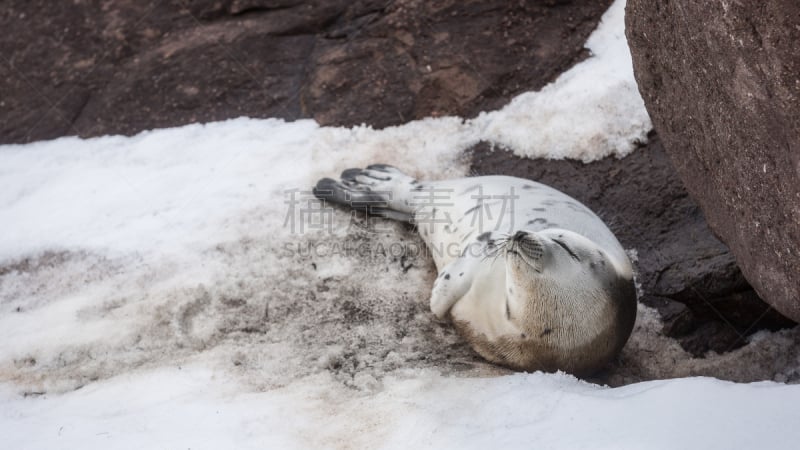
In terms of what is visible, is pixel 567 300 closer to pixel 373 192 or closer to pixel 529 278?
pixel 529 278

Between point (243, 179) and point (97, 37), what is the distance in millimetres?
1545

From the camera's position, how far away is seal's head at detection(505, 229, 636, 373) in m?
2.77

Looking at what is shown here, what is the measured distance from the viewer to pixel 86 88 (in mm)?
4855

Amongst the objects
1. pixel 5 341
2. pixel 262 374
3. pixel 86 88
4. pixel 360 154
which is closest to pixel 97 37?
pixel 86 88

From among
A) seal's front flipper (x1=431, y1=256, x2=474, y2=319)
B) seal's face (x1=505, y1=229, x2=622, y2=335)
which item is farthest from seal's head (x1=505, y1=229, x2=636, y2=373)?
seal's front flipper (x1=431, y1=256, x2=474, y2=319)

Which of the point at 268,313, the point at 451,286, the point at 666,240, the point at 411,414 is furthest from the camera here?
the point at 666,240

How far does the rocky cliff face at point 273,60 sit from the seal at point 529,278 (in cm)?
104

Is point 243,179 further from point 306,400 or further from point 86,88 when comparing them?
point 306,400

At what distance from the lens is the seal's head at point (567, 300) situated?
277cm

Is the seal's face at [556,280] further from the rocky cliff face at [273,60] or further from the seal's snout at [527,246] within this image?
the rocky cliff face at [273,60]

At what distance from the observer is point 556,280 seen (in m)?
2.81

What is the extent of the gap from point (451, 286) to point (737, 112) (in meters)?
1.25

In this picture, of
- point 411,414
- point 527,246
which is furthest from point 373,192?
point 411,414

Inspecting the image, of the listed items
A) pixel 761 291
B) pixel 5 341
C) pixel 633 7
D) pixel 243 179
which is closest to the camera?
pixel 761 291
